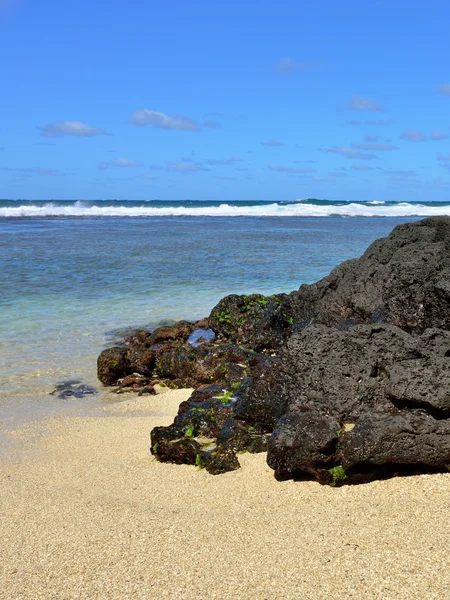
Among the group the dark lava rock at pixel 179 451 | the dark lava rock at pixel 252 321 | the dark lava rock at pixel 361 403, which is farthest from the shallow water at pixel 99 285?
the dark lava rock at pixel 361 403

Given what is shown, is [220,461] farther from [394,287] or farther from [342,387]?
[394,287]

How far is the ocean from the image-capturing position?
8.73 meters

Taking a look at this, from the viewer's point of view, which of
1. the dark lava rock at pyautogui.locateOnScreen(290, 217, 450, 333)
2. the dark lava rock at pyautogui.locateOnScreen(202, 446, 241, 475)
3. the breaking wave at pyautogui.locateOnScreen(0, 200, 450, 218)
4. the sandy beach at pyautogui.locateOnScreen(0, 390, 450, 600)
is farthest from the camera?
the breaking wave at pyautogui.locateOnScreen(0, 200, 450, 218)

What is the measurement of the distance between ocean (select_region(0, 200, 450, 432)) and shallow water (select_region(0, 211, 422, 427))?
2cm

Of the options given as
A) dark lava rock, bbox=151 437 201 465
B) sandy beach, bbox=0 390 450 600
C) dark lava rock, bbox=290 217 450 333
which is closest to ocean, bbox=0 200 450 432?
dark lava rock, bbox=151 437 201 465

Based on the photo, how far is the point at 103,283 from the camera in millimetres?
16203

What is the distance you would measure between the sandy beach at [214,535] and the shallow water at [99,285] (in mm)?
2344

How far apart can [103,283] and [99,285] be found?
1.00 feet

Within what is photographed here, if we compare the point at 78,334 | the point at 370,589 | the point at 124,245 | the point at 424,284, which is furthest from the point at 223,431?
the point at 124,245

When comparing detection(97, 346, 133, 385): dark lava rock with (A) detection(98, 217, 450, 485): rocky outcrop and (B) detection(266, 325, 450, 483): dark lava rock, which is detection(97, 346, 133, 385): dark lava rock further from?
(B) detection(266, 325, 450, 483): dark lava rock

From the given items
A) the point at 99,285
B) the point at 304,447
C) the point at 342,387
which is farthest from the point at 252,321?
the point at 99,285

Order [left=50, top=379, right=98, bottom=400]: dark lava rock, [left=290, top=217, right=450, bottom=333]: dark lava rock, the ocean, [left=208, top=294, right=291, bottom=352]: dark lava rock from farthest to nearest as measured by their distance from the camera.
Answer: [left=208, top=294, right=291, bottom=352]: dark lava rock
the ocean
[left=50, top=379, right=98, bottom=400]: dark lava rock
[left=290, top=217, right=450, bottom=333]: dark lava rock

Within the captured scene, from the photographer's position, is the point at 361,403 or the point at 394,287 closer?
the point at 361,403

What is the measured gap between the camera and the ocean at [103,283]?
873cm
